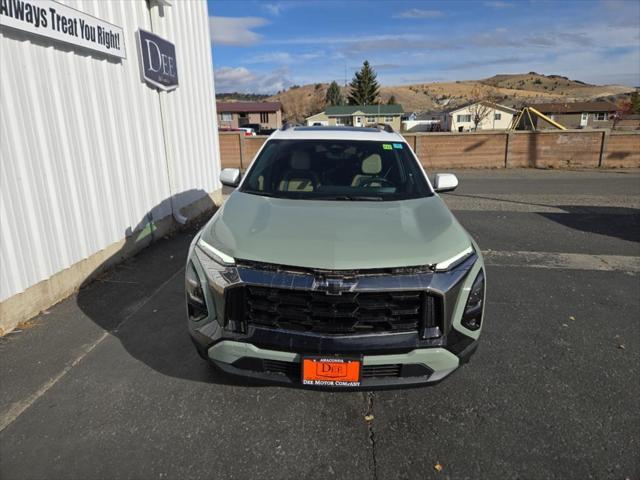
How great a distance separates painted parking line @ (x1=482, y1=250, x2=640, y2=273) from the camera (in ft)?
18.4

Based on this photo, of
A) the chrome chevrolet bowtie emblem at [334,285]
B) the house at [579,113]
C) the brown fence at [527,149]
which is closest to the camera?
the chrome chevrolet bowtie emblem at [334,285]

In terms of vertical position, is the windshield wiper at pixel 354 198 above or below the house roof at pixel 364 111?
below

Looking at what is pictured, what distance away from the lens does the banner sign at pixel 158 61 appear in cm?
591

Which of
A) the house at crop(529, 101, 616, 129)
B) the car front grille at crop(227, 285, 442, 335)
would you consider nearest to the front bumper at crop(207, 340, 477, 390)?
the car front grille at crop(227, 285, 442, 335)

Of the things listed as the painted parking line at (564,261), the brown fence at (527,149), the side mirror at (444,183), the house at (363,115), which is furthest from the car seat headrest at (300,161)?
the house at (363,115)

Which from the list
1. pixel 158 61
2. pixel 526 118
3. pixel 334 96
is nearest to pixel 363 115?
pixel 334 96

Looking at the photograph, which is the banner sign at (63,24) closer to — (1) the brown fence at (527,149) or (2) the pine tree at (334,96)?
(1) the brown fence at (527,149)

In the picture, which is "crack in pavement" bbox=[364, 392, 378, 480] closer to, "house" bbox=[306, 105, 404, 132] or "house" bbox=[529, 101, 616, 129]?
"house" bbox=[306, 105, 404, 132]

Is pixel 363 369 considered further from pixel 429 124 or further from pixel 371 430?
pixel 429 124

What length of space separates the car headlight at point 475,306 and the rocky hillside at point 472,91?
4586 inches

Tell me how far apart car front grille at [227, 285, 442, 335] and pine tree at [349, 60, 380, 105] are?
82.3m

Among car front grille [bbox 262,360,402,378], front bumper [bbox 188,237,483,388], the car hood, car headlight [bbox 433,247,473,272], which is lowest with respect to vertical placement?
car front grille [bbox 262,360,402,378]

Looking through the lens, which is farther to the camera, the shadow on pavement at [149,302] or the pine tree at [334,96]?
the pine tree at [334,96]

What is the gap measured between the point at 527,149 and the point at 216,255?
2162 centimetres
